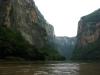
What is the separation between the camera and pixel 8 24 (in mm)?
126062

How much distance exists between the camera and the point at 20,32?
138 metres

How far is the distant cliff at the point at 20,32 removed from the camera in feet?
329

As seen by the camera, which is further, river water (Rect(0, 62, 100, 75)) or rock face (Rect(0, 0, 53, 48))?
rock face (Rect(0, 0, 53, 48))

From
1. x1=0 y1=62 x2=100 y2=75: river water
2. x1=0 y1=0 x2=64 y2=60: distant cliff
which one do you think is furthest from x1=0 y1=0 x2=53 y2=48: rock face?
x1=0 y1=62 x2=100 y2=75: river water

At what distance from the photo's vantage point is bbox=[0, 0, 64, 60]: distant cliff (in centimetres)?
10033

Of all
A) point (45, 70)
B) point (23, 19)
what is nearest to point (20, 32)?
point (23, 19)

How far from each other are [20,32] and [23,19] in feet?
55.8

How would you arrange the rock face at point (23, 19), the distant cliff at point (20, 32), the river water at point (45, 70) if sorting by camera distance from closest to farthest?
the river water at point (45, 70)
the distant cliff at point (20, 32)
the rock face at point (23, 19)

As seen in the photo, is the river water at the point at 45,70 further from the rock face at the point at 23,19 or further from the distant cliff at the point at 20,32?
the rock face at the point at 23,19

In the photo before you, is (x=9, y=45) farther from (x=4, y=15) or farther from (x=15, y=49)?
(x=4, y=15)

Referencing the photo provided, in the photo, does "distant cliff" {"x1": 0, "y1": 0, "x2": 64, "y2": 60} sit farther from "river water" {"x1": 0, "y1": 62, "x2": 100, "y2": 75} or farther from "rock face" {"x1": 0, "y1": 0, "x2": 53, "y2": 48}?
"river water" {"x1": 0, "y1": 62, "x2": 100, "y2": 75}

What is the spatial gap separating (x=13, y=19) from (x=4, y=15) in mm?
8945

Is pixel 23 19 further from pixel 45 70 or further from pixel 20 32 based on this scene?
pixel 45 70

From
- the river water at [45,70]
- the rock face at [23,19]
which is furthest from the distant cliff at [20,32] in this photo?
the river water at [45,70]
